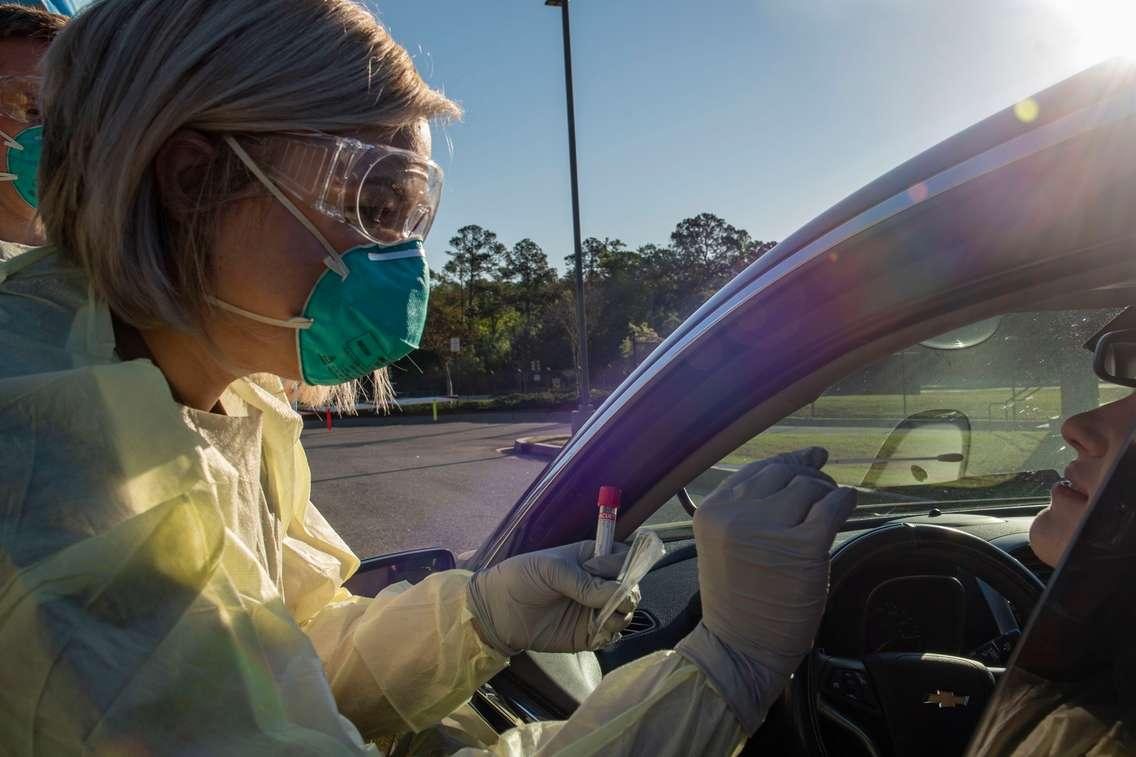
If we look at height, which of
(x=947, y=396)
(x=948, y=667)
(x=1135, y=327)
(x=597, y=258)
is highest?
(x=597, y=258)

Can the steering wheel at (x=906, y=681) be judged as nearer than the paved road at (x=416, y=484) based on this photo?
Yes

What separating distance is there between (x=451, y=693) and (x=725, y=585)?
0.86m

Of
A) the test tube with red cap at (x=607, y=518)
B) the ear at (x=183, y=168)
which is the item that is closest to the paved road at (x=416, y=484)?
the test tube with red cap at (x=607, y=518)

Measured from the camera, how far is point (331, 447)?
1770 centimetres

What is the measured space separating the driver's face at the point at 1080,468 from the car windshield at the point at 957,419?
0.19 meters

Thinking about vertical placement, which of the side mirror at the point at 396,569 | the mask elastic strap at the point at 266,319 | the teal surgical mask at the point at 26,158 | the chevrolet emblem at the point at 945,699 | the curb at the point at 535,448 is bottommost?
the curb at the point at 535,448

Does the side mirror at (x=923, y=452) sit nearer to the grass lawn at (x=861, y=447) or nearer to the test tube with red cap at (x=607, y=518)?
the grass lawn at (x=861, y=447)

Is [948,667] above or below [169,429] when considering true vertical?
below

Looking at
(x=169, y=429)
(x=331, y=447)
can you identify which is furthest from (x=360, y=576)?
(x=331, y=447)

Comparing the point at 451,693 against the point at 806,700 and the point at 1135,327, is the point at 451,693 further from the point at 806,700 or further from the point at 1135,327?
the point at 1135,327

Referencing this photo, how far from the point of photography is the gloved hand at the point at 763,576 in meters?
1.15

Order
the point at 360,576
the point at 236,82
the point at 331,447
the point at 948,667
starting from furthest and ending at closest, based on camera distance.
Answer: the point at 331,447, the point at 360,576, the point at 948,667, the point at 236,82

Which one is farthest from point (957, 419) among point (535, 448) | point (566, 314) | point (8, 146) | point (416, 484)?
point (566, 314)

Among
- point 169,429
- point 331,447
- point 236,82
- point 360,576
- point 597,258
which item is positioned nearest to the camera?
point 169,429
